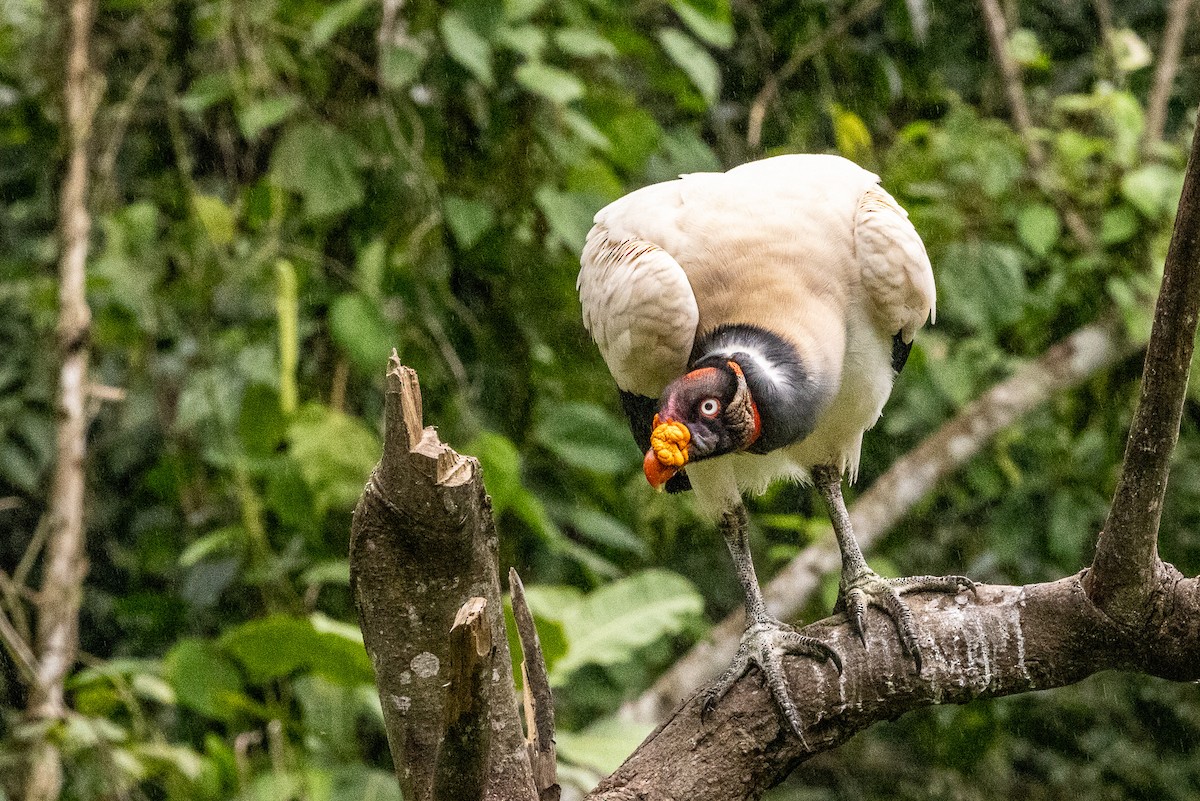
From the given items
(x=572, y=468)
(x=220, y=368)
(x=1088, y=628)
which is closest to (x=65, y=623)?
(x=220, y=368)

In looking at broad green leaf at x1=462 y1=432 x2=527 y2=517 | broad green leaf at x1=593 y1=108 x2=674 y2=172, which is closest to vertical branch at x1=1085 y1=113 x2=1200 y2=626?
broad green leaf at x1=462 y1=432 x2=527 y2=517

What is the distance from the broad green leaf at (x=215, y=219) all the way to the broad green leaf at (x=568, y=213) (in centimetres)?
138

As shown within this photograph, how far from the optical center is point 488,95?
5.17 metres

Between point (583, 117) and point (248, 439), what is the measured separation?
1877 mm

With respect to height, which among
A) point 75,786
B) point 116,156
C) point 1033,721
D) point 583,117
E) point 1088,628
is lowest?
point 1033,721

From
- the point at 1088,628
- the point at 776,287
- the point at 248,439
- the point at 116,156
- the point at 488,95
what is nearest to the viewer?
the point at 1088,628

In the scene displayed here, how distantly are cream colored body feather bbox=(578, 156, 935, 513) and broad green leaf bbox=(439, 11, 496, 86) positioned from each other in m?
1.28

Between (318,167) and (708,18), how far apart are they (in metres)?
1.69

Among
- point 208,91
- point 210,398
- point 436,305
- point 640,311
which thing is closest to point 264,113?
point 208,91

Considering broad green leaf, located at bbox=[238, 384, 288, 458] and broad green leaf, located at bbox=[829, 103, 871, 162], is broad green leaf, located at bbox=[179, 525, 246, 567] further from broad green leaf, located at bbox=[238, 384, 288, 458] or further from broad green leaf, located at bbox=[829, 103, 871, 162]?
broad green leaf, located at bbox=[829, 103, 871, 162]

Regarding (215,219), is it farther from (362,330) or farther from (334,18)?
(334,18)

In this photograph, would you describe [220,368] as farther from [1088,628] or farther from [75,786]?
[1088,628]

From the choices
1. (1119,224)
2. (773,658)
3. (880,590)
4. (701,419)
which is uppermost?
(1119,224)

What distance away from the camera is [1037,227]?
5.46m
